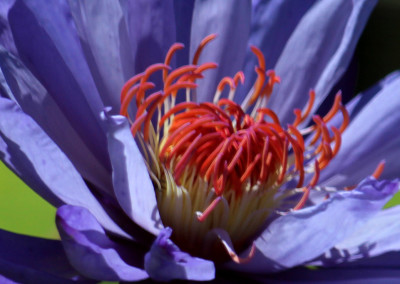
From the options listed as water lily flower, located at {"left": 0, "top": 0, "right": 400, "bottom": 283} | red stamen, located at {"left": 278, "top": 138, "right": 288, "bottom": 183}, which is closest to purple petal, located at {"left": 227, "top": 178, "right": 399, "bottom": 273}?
water lily flower, located at {"left": 0, "top": 0, "right": 400, "bottom": 283}

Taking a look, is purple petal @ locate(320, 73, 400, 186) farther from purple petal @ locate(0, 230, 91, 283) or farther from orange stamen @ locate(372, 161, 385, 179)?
purple petal @ locate(0, 230, 91, 283)

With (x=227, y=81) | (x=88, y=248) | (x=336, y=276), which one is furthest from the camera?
(x=227, y=81)

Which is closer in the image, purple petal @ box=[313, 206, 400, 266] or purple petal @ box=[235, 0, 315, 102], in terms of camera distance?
purple petal @ box=[313, 206, 400, 266]

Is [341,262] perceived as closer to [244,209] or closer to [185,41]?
[244,209]

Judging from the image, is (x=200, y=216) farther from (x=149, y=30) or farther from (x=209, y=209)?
(x=149, y=30)

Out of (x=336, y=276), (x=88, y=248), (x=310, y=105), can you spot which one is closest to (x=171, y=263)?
(x=88, y=248)

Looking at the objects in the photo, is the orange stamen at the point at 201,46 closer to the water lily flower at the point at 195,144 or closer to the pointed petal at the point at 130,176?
the water lily flower at the point at 195,144
